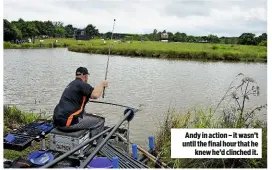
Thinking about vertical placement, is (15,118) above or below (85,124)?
below

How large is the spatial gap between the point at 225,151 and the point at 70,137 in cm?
214

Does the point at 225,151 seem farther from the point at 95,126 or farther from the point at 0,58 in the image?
the point at 0,58

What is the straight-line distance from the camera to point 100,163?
478 centimetres

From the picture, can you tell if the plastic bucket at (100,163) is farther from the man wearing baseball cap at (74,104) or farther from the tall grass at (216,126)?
the tall grass at (216,126)

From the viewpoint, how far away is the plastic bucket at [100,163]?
475cm

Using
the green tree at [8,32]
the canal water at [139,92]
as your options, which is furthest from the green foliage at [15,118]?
the green tree at [8,32]

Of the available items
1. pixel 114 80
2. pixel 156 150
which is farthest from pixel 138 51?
pixel 156 150

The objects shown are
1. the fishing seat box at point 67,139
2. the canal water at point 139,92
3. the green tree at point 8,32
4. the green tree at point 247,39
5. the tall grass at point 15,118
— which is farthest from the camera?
the green tree at point 8,32

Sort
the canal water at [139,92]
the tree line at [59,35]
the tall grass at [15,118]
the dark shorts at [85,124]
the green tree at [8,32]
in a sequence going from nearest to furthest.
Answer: the dark shorts at [85,124], the tall grass at [15,118], the canal water at [139,92], the green tree at [8,32], the tree line at [59,35]

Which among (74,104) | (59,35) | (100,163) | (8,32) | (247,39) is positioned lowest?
(100,163)

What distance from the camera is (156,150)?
19.4 feet

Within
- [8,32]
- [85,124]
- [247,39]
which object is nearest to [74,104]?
[85,124]

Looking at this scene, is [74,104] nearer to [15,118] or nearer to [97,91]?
[97,91]

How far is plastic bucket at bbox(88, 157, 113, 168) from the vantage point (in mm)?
4746
